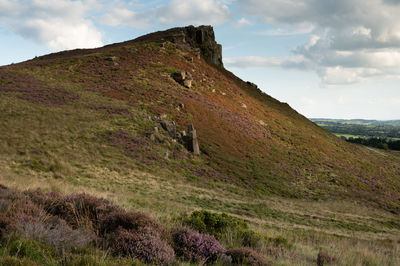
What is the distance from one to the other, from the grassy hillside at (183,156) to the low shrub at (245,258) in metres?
1.08

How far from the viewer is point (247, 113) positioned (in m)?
54.3

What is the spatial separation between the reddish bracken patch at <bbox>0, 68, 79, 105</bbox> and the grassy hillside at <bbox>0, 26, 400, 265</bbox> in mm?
115

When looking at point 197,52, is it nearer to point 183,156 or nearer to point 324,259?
point 183,156

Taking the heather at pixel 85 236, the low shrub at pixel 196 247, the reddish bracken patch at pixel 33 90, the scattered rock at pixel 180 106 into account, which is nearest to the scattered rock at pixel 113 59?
the reddish bracken patch at pixel 33 90

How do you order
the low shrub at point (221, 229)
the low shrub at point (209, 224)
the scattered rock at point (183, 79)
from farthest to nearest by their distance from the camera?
the scattered rock at point (183, 79) < the low shrub at point (209, 224) < the low shrub at point (221, 229)

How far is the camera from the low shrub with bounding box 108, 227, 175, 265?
231 inches

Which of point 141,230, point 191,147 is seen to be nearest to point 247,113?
point 191,147

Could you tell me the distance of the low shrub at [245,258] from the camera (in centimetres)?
658

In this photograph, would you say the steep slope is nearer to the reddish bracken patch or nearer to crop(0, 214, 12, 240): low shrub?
→ the reddish bracken patch

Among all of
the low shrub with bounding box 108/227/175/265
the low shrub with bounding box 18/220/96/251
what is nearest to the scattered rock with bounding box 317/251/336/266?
the low shrub with bounding box 108/227/175/265

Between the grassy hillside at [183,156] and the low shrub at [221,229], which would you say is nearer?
the low shrub at [221,229]

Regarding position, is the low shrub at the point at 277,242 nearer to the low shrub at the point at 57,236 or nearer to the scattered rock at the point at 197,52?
the low shrub at the point at 57,236

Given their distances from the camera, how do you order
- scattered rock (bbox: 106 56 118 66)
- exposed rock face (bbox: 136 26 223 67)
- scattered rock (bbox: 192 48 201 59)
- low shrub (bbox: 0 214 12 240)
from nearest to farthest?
low shrub (bbox: 0 214 12 240), scattered rock (bbox: 106 56 118 66), scattered rock (bbox: 192 48 201 59), exposed rock face (bbox: 136 26 223 67)

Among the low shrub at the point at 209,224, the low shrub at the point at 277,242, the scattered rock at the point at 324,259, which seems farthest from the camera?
the low shrub at the point at 277,242
